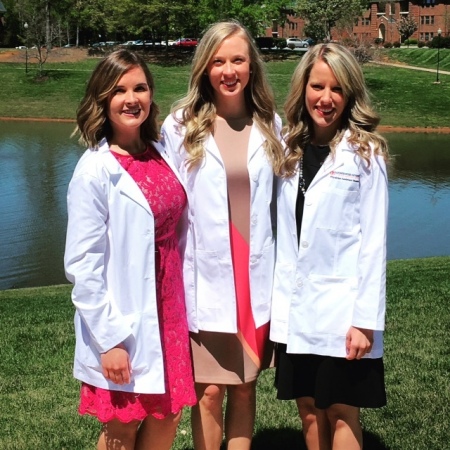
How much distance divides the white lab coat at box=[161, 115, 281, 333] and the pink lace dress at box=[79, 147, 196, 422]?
0.11 m

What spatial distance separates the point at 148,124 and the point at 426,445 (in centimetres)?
247

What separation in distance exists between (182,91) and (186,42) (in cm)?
2286

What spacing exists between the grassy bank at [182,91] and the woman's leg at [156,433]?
30.1 m

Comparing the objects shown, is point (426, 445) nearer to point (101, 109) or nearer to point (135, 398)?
point (135, 398)

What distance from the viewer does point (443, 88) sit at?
39406mm

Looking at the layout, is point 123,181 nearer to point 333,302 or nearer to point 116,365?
point 116,365

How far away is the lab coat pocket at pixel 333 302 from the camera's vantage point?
132 inches

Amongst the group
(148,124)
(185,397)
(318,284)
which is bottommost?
(185,397)

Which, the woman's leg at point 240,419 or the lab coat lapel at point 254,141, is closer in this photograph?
the lab coat lapel at point 254,141

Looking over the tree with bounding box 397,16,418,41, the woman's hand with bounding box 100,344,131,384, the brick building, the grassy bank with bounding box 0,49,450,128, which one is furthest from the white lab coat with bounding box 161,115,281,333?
the tree with bounding box 397,16,418,41

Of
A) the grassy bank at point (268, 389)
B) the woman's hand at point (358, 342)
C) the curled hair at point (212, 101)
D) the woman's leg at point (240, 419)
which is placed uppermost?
the curled hair at point (212, 101)

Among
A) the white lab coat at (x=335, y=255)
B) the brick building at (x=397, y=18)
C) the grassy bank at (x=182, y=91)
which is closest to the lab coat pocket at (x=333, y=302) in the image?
the white lab coat at (x=335, y=255)

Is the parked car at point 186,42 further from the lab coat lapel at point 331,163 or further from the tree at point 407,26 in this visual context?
the lab coat lapel at point 331,163

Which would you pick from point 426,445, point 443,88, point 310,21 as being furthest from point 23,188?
point 310,21
